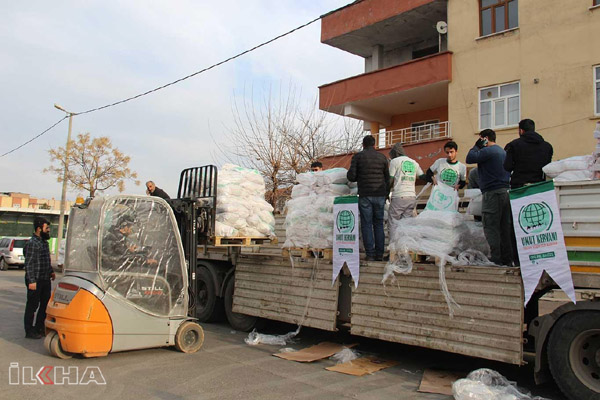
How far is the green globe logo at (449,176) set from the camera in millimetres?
6574

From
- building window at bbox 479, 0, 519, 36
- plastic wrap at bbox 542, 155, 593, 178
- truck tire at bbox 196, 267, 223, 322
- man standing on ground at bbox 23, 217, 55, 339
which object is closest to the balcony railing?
building window at bbox 479, 0, 519, 36

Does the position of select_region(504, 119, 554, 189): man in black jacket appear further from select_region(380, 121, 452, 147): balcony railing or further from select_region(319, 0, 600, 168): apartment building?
select_region(380, 121, 452, 147): balcony railing

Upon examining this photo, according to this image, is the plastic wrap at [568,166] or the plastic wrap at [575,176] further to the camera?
the plastic wrap at [568,166]

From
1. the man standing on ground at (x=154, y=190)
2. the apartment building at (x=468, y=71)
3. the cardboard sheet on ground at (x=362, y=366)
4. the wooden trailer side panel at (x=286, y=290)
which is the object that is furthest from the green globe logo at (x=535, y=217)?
the apartment building at (x=468, y=71)

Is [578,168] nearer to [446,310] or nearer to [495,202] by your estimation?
[495,202]

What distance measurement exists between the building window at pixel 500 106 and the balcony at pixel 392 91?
1469mm

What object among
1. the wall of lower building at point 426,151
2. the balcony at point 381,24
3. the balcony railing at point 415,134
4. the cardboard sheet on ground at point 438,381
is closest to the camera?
the cardboard sheet on ground at point 438,381

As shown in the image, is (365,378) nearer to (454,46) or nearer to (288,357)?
(288,357)

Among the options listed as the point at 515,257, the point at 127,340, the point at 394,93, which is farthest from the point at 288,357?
the point at 394,93

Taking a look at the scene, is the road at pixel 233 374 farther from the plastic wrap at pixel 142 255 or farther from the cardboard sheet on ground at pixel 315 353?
the plastic wrap at pixel 142 255

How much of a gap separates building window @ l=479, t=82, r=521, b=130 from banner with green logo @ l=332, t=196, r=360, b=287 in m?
10.2

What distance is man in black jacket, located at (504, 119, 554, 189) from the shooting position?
18.1 feet

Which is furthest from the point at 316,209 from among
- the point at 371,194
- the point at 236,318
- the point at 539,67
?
the point at 539,67

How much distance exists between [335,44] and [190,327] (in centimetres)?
1621
